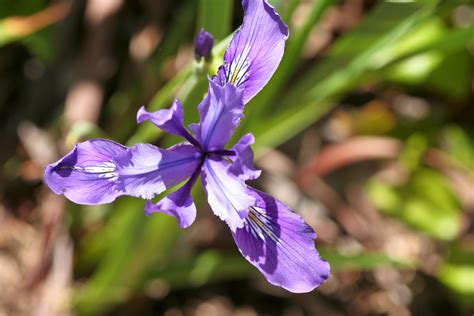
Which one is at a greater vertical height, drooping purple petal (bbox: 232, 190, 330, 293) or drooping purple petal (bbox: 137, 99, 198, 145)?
drooping purple petal (bbox: 137, 99, 198, 145)

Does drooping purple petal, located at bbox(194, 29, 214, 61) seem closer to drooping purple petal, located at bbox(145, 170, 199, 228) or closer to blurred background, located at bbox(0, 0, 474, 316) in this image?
drooping purple petal, located at bbox(145, 170, 199, 228)

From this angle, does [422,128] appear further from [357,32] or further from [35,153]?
[35,153]

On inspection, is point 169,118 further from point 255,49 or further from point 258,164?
point 258,164

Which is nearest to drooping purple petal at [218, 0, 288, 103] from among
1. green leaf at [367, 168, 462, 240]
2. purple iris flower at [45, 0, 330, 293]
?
purple iris flower at [45, 0, 330, 293]

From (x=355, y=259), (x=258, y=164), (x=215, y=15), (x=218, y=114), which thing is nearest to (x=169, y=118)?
(x=218, y=114)

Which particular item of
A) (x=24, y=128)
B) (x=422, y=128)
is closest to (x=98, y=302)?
(x=24, y=128)

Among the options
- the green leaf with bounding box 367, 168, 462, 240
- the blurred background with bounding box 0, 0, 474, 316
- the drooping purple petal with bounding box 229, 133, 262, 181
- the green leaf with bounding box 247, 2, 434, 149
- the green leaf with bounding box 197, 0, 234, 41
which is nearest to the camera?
the drooping purple petal with bounding box 229, 133, 262, 181

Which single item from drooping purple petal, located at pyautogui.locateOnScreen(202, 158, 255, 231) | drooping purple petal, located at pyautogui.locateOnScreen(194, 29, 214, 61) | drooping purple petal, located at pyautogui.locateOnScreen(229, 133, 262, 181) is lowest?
drooping purple petal, located at pyautogui.locateOnScreen(202, 158, 255, 231)
